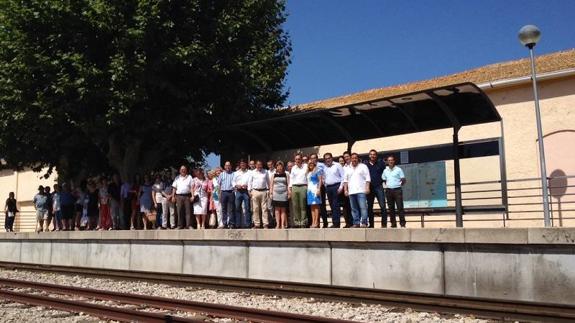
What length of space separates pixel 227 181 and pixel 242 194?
45 cm

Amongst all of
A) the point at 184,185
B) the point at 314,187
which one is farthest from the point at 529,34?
the point at 184,185

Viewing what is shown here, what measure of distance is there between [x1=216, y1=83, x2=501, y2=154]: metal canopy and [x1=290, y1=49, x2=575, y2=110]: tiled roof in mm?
5020

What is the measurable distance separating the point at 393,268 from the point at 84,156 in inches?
533

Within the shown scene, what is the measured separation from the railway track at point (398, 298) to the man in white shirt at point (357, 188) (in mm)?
1555

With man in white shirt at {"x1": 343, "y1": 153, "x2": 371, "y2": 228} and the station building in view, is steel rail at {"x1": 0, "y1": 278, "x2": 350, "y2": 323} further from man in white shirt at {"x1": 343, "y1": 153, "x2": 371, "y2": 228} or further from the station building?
the station building

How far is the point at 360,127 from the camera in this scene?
13.2 meters

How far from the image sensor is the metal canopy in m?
11.0

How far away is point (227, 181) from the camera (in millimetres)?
12977

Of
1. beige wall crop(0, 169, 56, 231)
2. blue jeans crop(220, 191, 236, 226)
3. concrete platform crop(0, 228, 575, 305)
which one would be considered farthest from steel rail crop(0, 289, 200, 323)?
beige wall crop(0, 169, 56, 231)

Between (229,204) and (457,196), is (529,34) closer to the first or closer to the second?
(457,196)

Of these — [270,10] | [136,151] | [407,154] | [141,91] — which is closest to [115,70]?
[141,91]

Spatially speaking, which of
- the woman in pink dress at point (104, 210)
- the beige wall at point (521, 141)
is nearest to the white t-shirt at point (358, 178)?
the beige wall at point (521, 141)

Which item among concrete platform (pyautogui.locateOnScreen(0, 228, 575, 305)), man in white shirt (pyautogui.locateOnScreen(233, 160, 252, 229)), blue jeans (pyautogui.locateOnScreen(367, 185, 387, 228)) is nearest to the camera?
concrete platform (pyautogui.locateOnScreen(0, 228, 575, 305))

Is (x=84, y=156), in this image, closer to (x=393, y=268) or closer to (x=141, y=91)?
(x=141, y=91)
